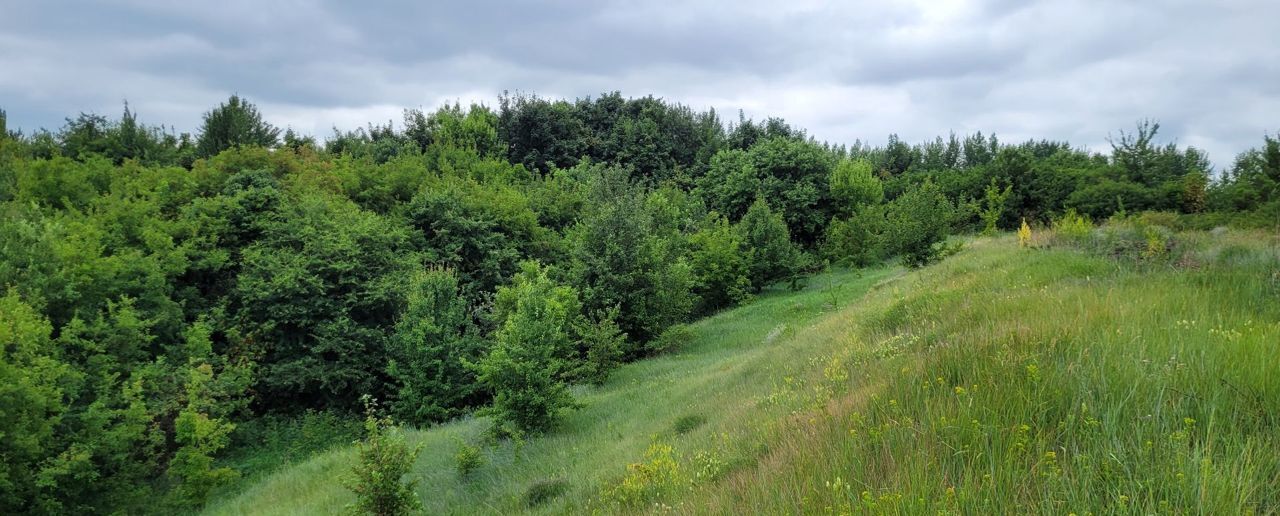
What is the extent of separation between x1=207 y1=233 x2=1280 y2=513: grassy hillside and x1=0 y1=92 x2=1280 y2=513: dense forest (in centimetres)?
440

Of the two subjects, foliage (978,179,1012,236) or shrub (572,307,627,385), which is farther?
foliage (978,179,1012,236)

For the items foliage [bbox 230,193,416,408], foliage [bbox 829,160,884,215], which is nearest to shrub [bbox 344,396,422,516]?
foliage [bbox 230,193,416,408]

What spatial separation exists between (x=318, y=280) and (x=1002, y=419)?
21718 millimetres

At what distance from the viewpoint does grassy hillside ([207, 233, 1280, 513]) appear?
3021mm

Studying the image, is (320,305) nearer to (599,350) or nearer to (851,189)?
(599,350)

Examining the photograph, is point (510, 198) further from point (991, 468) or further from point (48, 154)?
point (991, 468)

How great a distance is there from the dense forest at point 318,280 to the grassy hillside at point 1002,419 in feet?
14.4

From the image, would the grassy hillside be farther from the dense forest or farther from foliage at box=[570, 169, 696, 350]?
foliage at box=[570, 169, 696, 350]

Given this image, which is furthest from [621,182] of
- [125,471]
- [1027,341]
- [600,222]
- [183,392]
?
[1027,341]

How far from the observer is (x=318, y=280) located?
68.5ft

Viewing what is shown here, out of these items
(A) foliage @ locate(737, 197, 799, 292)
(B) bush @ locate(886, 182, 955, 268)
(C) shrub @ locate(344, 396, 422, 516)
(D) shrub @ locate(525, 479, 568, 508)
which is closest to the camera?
(D) shrub @ locate(525, 479, 568, 508)

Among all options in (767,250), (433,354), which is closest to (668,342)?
(433,354)

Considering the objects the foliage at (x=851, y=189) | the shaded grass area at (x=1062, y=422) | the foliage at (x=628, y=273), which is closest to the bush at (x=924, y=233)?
the foliage at (x=628, y=273)

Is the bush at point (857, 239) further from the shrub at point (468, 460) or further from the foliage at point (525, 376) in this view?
the shrub at point (468, 460)
